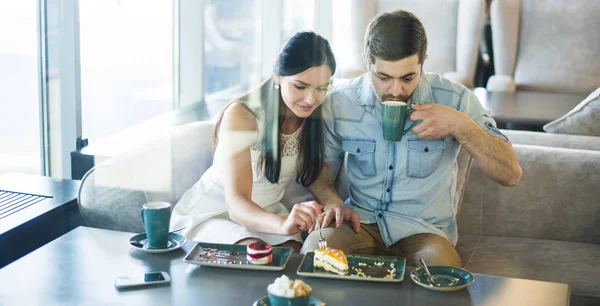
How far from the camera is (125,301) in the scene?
1105mm

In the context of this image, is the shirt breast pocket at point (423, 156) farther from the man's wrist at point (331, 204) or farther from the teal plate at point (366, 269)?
the teal plate at point (366, 269)

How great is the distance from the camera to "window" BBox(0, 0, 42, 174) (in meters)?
1.85

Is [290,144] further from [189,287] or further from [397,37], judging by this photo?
[189,287]

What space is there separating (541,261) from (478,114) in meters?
0.40

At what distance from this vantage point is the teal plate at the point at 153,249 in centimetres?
131

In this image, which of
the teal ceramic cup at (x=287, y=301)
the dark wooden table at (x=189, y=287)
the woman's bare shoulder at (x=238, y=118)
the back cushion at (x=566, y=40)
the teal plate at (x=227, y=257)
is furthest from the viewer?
the back cushion at (x=566, y=40)

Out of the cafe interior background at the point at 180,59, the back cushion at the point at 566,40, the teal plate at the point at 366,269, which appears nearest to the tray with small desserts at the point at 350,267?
the teal plate at the point at 366,269

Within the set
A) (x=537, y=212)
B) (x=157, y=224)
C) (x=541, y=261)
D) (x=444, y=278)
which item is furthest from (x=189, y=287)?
(x=537, y=212)

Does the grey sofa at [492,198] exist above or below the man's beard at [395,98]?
below

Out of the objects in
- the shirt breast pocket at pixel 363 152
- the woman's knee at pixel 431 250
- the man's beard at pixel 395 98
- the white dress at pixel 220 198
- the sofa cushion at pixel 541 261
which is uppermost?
the man's beard at pixel 395 98

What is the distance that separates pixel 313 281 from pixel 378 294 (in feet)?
0.37

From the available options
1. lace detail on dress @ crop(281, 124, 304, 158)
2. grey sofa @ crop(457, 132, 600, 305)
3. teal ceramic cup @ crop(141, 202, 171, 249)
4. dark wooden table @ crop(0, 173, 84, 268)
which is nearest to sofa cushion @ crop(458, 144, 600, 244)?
grey sofa @ crop(457, 132, 600, 305)

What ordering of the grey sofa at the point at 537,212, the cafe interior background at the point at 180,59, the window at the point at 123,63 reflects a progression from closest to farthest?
the grey sofa at the point at 537,212, the cafe interior background at the point at 180,59, the window at the point at 123,63

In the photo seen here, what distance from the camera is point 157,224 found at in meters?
1.30
